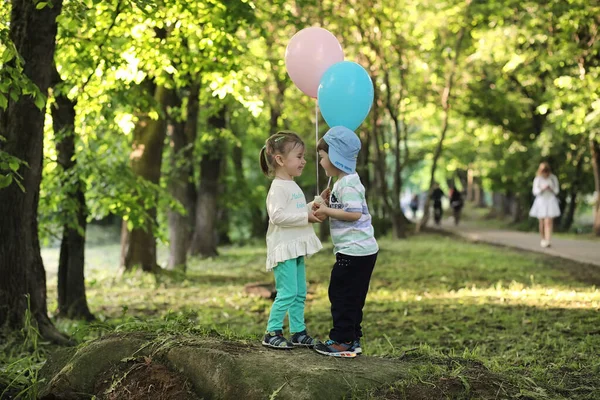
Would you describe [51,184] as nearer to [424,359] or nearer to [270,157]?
[270,157]

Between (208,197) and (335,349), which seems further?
(208,197)

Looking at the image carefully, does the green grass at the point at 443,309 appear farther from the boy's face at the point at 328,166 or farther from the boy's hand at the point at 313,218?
the boy's face at the point at 328,166

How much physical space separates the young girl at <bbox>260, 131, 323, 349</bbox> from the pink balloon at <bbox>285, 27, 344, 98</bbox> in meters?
1.32

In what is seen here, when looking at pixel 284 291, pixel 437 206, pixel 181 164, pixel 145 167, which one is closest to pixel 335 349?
pixel 284 291

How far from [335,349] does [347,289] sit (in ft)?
1.45

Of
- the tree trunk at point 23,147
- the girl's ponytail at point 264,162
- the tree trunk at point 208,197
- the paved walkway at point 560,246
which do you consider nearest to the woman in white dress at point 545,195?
the paved walkway at point 560,246

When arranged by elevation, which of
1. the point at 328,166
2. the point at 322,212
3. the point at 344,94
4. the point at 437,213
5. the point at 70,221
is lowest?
the point at 437,213

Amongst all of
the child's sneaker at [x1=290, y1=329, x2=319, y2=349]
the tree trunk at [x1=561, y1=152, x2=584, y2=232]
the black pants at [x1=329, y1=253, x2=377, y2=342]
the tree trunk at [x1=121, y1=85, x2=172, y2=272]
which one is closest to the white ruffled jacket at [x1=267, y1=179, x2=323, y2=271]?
the black pants at [x1=329, y1=253, x2=377, y2=342]

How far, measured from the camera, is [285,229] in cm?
576

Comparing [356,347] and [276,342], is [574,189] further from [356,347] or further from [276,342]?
[276,342]

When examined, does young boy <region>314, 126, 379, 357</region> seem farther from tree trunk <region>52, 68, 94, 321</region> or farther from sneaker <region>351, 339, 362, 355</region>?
tree trunk <region>52, 68, 94, 321</region>

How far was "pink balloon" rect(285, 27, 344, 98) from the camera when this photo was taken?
272 inches

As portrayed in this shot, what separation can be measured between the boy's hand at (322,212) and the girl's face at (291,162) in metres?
0.33

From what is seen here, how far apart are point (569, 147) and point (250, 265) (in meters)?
11.9
